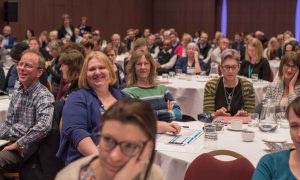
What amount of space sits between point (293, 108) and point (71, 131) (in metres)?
1.62

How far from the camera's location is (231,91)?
487cm

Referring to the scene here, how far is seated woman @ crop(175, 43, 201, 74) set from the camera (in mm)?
8555

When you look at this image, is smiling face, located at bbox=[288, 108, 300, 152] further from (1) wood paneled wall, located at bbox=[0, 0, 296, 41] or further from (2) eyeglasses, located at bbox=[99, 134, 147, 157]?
(1) wood paneled wall, located at bbox=[0, 0, 296, 41]

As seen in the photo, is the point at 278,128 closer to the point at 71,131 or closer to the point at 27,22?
the point at 71,131

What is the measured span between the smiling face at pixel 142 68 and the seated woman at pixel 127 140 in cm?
292

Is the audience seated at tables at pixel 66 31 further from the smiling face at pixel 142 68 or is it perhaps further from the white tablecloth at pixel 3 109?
the smiling face at pixel 142 68

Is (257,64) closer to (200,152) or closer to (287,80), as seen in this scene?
(287,80)

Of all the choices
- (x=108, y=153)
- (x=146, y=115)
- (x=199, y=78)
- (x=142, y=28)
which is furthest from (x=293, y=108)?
(x=142, y=28)

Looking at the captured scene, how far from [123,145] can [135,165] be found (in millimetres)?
85

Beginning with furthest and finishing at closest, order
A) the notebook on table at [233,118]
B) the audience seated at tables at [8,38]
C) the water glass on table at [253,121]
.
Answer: the audience seated at tables at [8,38], the notebook on table at [233,118], the water glass on table at [253,121]

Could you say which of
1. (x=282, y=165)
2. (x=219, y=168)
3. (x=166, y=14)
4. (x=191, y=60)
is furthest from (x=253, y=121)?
(x=166, y=14)

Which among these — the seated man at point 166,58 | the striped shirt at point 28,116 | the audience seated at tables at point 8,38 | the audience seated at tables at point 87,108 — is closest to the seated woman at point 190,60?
the seated man at point 166,58

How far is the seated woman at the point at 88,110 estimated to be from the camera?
334cm

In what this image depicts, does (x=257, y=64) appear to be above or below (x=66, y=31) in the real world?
below
